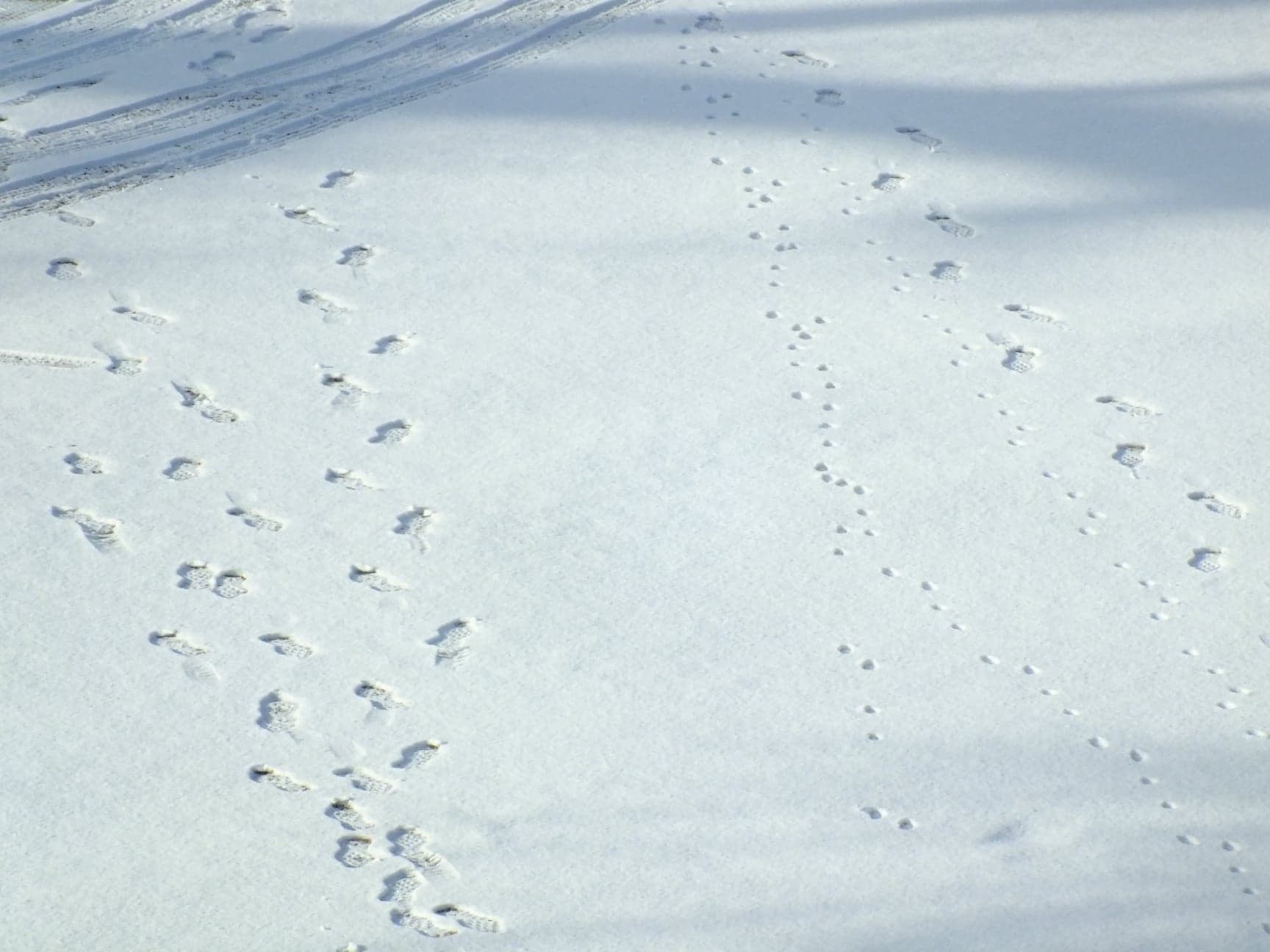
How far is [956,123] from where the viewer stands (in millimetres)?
2307

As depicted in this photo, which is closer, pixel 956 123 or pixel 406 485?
pixel 406 485

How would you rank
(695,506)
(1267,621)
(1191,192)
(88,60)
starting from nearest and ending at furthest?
(1267,621) → (695,506) → (1191,192) → (88,60)

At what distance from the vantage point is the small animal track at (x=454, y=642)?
1.50 m

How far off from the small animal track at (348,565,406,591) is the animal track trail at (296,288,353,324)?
17.2 inches

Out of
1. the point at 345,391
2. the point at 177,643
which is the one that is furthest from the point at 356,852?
the point at 345,391

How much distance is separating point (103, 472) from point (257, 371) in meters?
0.23

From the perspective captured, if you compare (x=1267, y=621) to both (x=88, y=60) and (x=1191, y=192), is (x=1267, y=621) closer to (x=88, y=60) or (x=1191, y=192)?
(x=1191, y=192)

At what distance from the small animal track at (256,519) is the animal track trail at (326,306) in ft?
1.14

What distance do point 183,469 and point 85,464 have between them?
0.36ft

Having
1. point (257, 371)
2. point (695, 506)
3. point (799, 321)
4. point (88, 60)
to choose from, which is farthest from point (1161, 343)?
point (88, 60)

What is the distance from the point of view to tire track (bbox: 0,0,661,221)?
6.94 feet

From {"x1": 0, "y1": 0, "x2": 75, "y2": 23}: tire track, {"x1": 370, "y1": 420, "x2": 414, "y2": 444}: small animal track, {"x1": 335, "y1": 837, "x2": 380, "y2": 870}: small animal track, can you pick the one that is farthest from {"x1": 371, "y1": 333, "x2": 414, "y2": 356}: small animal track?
{"x1": 0, "y1": 0, "x2": 75, "y2": 23}: tire track

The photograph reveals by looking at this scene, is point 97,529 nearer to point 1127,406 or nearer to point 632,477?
point 632,477

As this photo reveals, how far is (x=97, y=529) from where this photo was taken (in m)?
1.62
